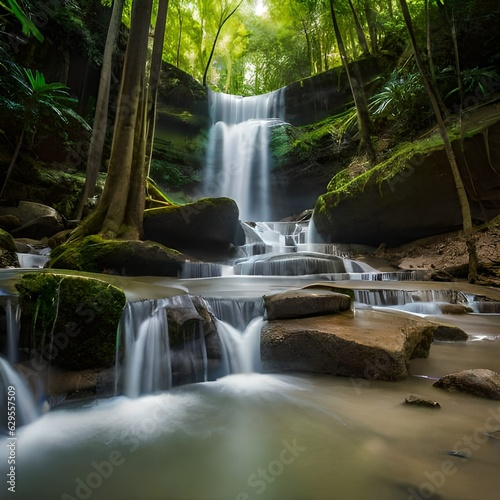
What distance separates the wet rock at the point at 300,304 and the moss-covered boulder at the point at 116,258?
3.03 m

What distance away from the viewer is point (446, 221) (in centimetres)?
949

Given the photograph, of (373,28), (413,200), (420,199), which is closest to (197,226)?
(413,200)

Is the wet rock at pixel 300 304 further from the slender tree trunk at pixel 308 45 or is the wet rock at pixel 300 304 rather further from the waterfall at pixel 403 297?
the slender tree trunk at pixel 308 45

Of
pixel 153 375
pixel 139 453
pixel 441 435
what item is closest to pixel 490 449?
pixel 441 435

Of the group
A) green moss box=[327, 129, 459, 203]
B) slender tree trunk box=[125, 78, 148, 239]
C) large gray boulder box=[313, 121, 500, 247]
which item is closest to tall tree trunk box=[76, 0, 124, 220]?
slender tree trunk box=[125, 78, 148, 239]

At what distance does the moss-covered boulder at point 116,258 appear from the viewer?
18.9 feet

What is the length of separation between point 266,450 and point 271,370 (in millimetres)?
1460

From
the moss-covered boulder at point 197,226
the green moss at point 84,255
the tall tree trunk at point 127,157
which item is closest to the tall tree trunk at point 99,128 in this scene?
the tall tree trunk at point 127,157

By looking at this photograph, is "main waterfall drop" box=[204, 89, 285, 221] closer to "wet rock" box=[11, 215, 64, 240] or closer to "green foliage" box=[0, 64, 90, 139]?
"wet rock" box=[11, 215, 64, 240]

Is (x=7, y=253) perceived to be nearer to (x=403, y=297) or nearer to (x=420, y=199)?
(x=403, y=297)

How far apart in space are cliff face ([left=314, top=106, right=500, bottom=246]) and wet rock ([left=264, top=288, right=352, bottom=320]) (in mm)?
6251

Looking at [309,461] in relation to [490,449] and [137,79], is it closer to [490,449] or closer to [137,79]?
[490,449]

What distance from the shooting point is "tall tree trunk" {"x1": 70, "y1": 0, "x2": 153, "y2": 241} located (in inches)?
294

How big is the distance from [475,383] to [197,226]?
710 centimetres
